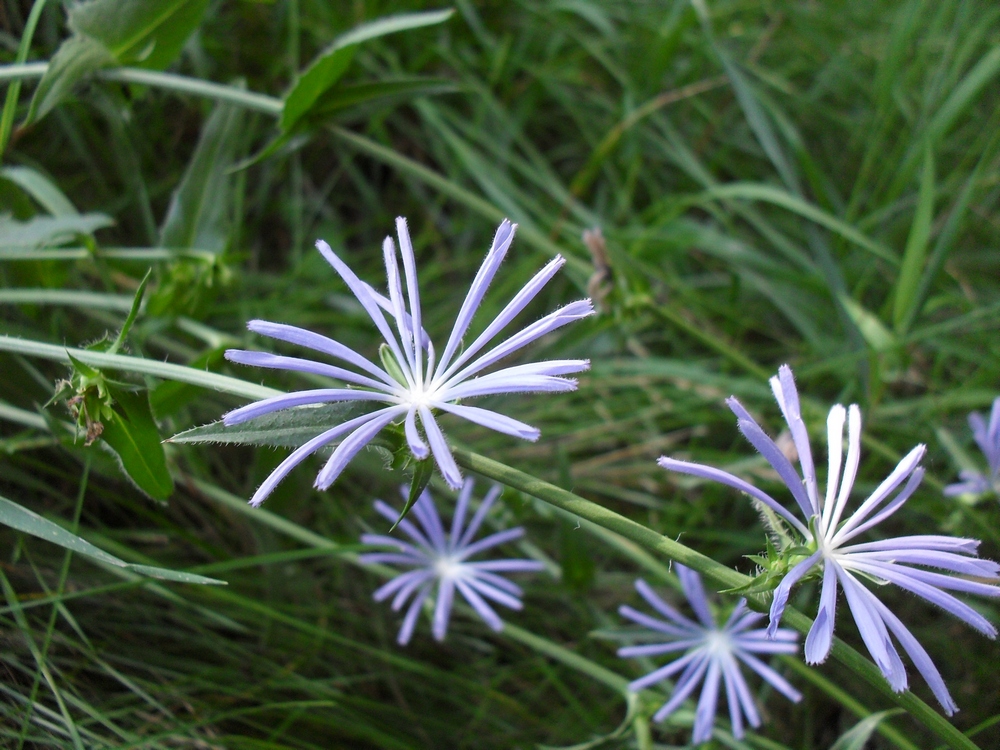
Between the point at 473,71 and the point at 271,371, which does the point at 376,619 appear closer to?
the point at 271,371

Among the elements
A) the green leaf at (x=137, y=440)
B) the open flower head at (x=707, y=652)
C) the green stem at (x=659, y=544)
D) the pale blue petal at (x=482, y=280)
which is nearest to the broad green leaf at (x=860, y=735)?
the open flower head at (x=707, y=652)

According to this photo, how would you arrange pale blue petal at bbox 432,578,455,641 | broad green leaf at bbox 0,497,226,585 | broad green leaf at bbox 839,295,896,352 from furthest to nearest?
broad green leaf at bbox 839,295,896,352 → pale blue petal at bbox 432,578,455,641 → broad green leaf at bbox 0,497,226,585

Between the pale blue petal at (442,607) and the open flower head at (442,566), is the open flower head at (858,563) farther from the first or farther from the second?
the pale blue petal at (442,607)

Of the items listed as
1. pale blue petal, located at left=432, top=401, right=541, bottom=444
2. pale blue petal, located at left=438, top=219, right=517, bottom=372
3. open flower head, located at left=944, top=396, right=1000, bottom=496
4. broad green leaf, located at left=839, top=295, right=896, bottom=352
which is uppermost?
broad green leaf, located at left=839, top=295, right=896, bottom=352

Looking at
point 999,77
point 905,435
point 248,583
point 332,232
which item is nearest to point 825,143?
point 999,77

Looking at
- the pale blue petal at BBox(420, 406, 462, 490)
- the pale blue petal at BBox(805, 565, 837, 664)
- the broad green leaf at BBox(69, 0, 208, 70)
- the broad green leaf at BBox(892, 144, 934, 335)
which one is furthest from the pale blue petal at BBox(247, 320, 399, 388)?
the broad green leaf at BBox(892, 144, 934, 335)

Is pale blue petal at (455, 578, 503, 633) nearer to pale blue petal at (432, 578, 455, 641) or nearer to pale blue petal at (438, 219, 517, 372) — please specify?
pale blue petal at (432, 578, 455, 641)
